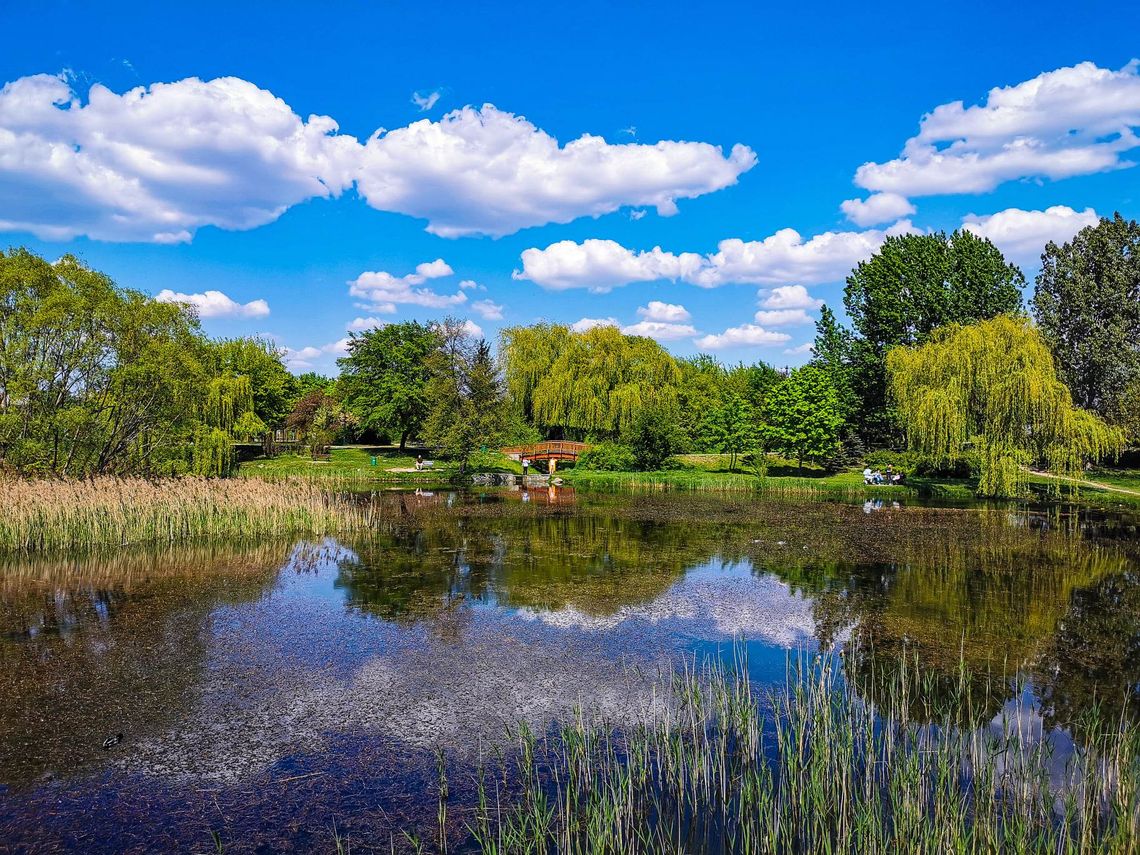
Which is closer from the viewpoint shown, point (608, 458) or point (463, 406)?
point (463, 406)

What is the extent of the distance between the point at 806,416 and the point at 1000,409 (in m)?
10.5

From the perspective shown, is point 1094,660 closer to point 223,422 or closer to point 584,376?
point 584,376

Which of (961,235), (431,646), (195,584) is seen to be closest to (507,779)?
(431,646)

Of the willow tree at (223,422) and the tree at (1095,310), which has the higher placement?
the tree at (1095,310)

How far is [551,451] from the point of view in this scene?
42.9 m

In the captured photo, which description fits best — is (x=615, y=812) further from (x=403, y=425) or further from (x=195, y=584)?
(x=403, y=425)

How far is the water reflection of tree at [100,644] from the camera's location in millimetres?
7285

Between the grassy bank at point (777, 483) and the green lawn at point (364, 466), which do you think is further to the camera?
the green lawn at point (364, 466)

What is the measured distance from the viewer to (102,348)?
78.7ft

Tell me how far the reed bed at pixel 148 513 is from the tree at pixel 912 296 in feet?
106

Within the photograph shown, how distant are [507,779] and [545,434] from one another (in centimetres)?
4041

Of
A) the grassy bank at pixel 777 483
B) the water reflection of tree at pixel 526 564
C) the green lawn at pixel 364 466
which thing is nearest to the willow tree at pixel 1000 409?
the grassy bank at pixel 777 483

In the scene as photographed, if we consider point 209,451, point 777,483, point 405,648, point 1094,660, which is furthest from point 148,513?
point 777,483

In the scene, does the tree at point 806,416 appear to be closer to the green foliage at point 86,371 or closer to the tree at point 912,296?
the tree at point 912,296
